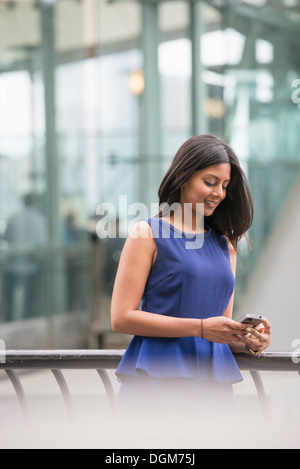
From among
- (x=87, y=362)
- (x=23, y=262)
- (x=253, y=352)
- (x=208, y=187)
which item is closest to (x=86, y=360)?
(x=87, y=362)

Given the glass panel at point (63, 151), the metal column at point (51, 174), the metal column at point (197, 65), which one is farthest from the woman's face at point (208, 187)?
the metal column at point (197, 65)

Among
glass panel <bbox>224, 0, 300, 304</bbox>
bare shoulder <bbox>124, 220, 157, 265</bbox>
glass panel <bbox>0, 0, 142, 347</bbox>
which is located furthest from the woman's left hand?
glass panel <bbox>224, 0, 300, 304</bbox>

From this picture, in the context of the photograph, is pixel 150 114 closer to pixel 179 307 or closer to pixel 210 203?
pixel 210 203

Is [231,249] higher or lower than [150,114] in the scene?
lower

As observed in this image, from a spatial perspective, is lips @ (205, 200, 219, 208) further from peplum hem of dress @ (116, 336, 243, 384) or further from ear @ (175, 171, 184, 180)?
peplum hem of dress @ (116, 336, 243, 384)

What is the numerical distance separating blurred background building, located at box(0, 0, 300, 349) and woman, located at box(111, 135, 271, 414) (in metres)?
7.38

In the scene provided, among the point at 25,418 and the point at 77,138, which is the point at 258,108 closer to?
the point at 77,138

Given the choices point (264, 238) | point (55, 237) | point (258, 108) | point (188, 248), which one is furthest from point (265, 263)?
point (188, 248)

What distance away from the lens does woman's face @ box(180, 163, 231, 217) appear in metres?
1.66

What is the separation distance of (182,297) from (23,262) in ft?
25.3

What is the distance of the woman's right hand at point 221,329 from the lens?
4.99 ft

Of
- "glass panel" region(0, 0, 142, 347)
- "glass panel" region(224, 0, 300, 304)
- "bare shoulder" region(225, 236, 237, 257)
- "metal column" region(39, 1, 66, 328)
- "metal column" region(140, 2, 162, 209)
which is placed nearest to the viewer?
"bare shoulder" region(225, 236, 237, 257)

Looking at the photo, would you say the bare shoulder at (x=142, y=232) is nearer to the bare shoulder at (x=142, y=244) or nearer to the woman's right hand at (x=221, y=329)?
the bare shoulder at (x=142, y=244)

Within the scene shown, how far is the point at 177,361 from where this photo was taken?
158cm
